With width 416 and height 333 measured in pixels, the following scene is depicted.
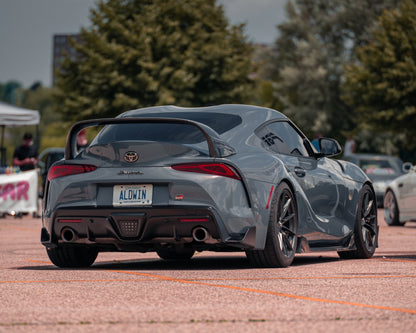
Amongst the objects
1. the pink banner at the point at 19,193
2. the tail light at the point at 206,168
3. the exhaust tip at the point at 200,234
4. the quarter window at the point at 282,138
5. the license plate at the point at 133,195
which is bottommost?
the pink banner at the point at 19,193

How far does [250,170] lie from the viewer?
25.4 ft

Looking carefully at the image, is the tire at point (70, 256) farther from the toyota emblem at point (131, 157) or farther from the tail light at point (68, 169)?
the toyota emblem at point (131, 157)

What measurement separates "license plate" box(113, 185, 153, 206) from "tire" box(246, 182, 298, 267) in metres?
1.00

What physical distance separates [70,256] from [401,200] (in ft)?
35.2

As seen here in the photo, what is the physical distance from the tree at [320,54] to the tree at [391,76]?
14.9 m

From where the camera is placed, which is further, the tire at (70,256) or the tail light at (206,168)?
the tire at (70,256)

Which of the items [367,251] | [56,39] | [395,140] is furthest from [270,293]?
[56,39]

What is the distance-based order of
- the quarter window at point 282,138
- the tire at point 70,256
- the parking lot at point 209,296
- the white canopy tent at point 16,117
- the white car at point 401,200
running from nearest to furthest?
the parking lot at point 209,296, the tire at point 70,256, the quarter window at point 282,138, the white car at point 401,200, the white canopy tent at point 16,117

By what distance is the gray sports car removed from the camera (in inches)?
296

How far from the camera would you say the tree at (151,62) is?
149ft

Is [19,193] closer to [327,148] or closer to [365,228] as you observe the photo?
[365,228]

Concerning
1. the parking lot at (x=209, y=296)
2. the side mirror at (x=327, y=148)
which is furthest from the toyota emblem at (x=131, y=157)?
the side mirror at (x=327, y=148)

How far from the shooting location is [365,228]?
9789 mm

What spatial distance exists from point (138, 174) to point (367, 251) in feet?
9.96
